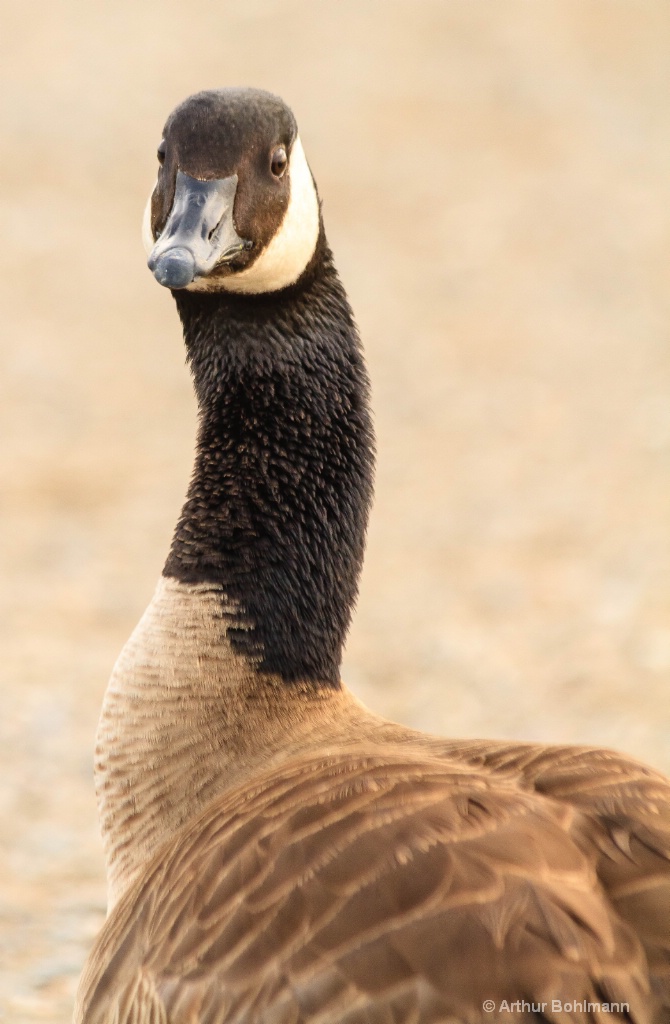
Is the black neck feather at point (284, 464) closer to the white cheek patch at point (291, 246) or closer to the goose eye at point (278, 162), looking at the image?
the white cheek patch at point (291, 246)

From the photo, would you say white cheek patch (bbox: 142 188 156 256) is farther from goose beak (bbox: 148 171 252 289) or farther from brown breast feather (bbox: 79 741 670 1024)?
brown breast feather (bbox: 79 741 670 1024)

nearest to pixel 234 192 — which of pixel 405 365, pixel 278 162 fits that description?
pixel 278 162

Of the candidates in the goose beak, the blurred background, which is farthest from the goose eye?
the blurred background

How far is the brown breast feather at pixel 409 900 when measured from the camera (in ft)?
7.30

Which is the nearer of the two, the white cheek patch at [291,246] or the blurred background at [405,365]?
the white cheek patch at [291,246]

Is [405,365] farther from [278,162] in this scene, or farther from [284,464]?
[278,162]

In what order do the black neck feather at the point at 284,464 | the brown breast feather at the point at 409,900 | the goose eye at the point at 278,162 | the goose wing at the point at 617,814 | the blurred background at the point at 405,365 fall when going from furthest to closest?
the blurred background at the point at 405,365
the black neck feather at the point at 284,464
the goose eye at the point at 278,162
the goose wing at the point at 617,814
the brown breast feather at the point at 409,900

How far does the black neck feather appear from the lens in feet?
11.4

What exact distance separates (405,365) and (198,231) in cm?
866

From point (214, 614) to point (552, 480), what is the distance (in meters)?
6.61

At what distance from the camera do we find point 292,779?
2.86 metres

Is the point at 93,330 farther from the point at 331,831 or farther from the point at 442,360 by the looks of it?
the point at 331,831

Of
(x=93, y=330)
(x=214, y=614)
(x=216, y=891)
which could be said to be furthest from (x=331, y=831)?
(x=93, y=330)

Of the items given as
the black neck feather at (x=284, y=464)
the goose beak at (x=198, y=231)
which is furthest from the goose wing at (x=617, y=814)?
the goose beak at (x=198, y=231)
